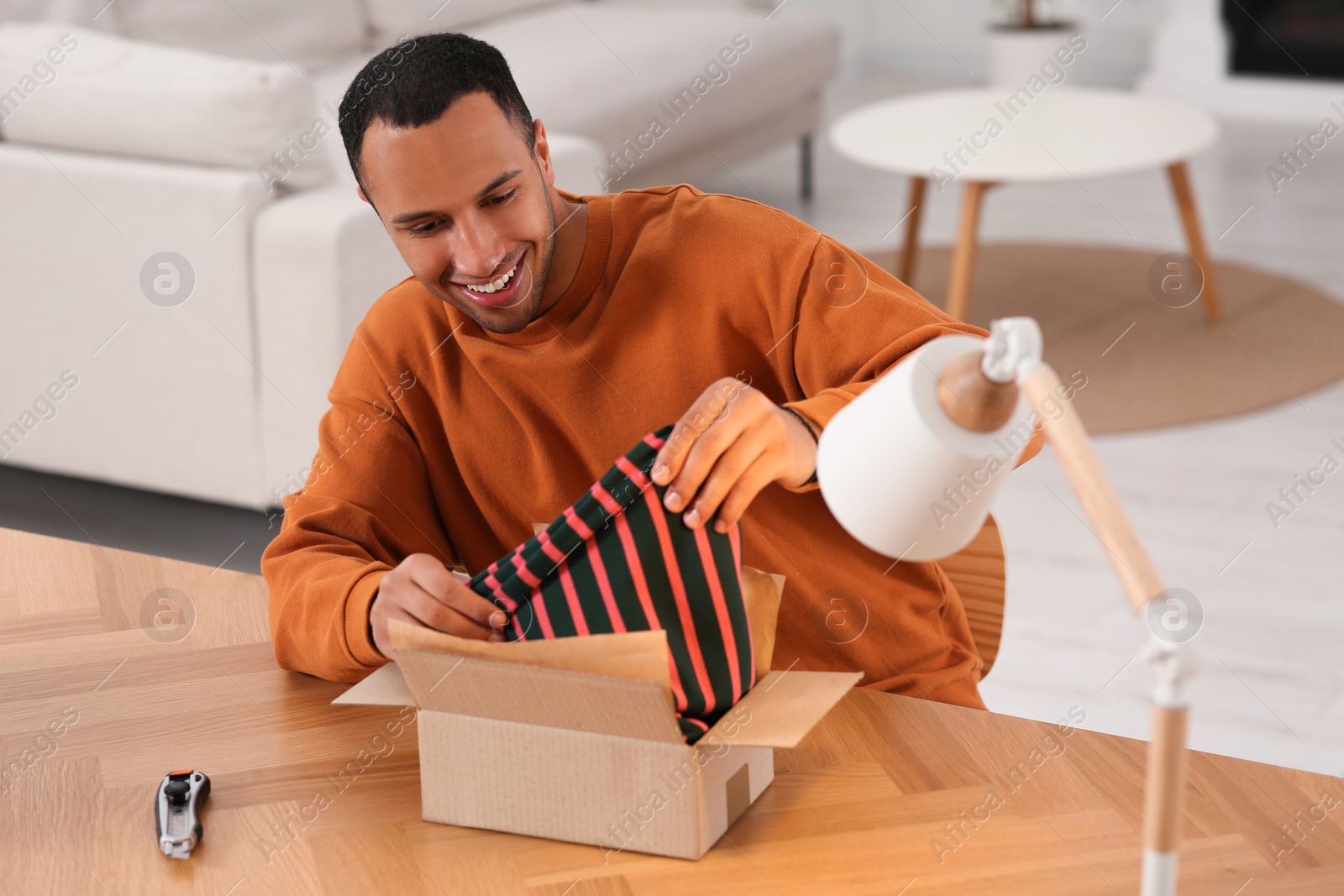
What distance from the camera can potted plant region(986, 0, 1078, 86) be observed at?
18.4 feet

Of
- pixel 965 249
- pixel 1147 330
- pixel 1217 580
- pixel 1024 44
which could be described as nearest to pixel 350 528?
pixel 1217 580

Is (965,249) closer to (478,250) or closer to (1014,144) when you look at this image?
(1014,144)

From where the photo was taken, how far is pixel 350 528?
1126mm

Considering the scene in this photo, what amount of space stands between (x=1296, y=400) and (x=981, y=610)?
2.14 m

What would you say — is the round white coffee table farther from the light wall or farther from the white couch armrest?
the light wall

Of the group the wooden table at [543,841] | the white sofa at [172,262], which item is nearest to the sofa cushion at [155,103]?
the white sofa at [172,262]

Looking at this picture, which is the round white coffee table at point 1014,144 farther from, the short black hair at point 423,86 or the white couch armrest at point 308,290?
the short black hair at point 423,86

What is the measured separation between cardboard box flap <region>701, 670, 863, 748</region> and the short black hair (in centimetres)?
50

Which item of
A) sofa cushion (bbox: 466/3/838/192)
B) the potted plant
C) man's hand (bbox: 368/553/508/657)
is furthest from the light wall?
man's hand (bbox: 368/553/508/657)

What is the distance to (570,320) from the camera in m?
1.21

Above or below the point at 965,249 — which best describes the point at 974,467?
above

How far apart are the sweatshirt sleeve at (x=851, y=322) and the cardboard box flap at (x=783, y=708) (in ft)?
0.99

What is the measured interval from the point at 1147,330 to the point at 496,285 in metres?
2.75

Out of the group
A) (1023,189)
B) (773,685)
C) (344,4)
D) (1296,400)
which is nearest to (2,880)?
(773,685)
